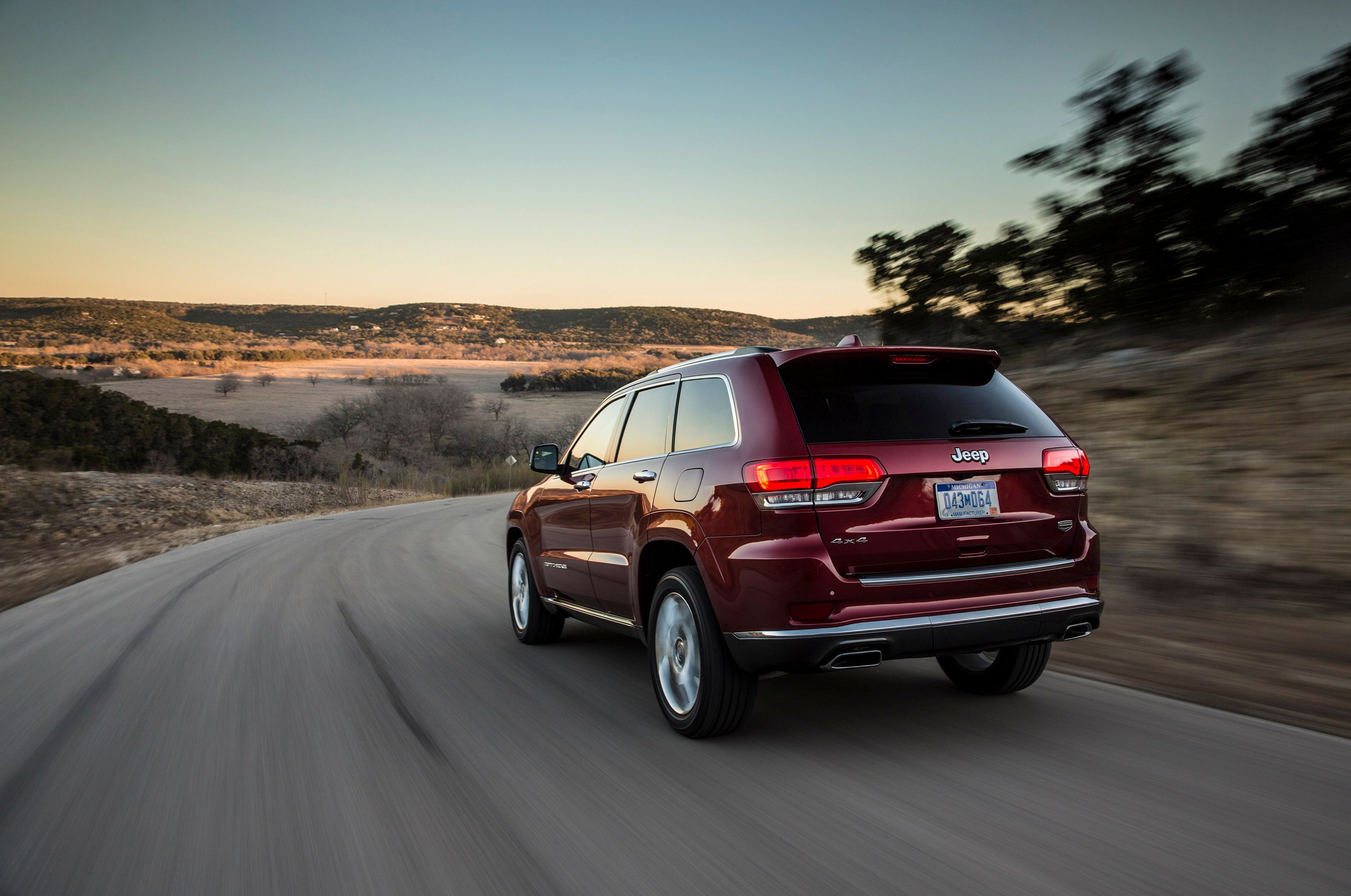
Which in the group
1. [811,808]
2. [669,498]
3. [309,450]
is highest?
[669,498]

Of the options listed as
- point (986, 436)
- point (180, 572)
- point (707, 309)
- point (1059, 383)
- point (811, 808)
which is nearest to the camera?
point (811, 808)

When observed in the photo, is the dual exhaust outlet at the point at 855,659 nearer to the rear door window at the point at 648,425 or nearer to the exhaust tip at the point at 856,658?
the exhaust tip at the point at 856,658

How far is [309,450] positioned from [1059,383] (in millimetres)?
28563

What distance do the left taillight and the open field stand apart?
139 feet

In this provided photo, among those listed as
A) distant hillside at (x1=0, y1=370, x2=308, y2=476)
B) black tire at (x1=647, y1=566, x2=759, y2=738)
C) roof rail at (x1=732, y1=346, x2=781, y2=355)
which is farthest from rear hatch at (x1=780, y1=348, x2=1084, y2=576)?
distant hillside at (x1=0, y1=370, x2=308, y2=476)

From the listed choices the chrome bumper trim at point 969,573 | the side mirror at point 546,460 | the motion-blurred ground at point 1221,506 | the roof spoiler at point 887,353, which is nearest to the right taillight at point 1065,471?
the chrome bumper trim at point 969,573

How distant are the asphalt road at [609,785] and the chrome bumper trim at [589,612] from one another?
38 cm

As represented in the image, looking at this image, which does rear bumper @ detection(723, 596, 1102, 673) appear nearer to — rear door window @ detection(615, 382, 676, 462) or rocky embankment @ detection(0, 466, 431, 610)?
rear door window @ detection(615, 382, 676, 462)

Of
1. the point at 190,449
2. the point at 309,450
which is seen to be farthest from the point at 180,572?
the point at 309,450

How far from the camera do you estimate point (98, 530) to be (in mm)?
16984

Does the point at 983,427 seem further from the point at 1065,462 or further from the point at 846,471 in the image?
the point at 846,471

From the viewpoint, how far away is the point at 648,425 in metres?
5.25

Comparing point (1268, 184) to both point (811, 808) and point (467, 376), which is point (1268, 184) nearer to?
point (811, 808)

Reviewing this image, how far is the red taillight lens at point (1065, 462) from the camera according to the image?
4.18m
